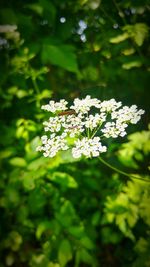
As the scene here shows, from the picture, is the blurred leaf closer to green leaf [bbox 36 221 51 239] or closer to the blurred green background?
the blurred green background

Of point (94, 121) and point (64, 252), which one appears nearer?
point (94, 121)

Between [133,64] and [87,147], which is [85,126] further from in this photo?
[133,64]

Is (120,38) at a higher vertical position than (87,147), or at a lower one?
higher

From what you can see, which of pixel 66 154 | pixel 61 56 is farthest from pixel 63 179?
pixel 61 56

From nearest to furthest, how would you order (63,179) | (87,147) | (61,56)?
(87,147) < (61,56) < (63,179)

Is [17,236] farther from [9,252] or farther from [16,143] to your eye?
[16,143]

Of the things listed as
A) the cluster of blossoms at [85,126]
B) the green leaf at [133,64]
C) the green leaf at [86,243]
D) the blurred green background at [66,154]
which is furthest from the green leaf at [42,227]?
the green leaf at [133,64]
